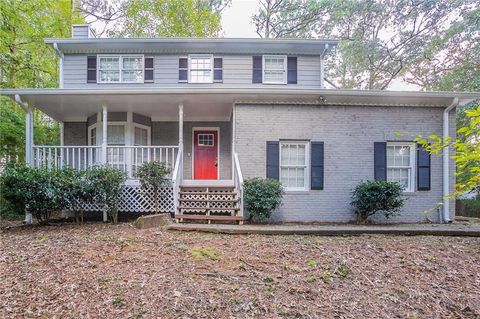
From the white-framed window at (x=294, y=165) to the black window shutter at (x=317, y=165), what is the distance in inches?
6.1

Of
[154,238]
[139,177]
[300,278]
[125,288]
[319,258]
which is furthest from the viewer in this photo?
[139,177]

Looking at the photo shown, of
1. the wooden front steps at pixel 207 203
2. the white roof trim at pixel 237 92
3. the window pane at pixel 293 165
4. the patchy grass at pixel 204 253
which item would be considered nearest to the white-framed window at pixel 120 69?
the white roof trim at pixel 237 92

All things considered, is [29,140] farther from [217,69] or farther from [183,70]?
[217,69]

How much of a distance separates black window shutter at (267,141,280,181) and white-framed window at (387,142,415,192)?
326cm

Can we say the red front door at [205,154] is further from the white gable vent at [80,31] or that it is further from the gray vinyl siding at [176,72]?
the white gable vent at [80,31]

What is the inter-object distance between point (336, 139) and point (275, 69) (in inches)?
168

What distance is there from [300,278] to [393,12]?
18.6 metres

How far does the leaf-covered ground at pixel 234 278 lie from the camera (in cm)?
309

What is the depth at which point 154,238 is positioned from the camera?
5.19 metres

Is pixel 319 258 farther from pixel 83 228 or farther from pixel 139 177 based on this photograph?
pixel 83 228

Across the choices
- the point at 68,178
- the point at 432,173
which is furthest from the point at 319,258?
the point at 68,178

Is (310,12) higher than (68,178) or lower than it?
higher

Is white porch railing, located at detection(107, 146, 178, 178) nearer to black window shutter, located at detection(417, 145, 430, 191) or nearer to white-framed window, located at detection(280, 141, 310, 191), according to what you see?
white-framed window, located at detection(280, 141, 310, 191)

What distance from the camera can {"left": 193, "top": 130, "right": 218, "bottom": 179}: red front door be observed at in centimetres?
975
